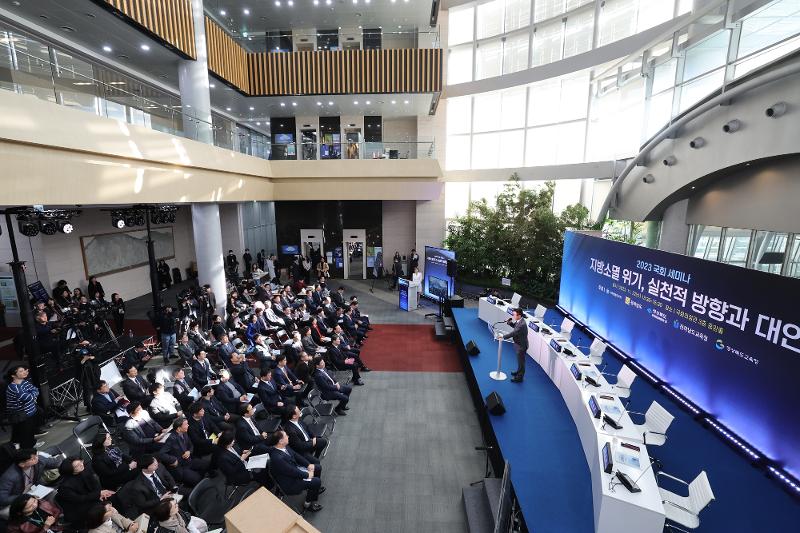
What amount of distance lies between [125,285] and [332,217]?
922 centimetres

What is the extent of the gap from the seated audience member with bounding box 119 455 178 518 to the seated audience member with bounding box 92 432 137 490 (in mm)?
207

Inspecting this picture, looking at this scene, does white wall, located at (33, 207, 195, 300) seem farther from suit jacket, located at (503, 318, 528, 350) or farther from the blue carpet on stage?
suit jacket, located at (503, 318, 528, 350)

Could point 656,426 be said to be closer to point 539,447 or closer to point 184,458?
point 539,447

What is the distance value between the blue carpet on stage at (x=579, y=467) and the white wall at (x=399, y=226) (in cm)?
1189

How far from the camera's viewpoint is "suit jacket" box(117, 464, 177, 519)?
4.07 metres

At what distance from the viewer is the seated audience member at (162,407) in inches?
229

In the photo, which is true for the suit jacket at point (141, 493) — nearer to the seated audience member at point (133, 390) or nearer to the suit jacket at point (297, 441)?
the suit jacket at point (297, 441)

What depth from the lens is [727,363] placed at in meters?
6.06

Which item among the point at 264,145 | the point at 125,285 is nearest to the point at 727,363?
the point at 264,145

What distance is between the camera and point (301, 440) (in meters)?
5.38

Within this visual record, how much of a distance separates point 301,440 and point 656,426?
17.7 ft

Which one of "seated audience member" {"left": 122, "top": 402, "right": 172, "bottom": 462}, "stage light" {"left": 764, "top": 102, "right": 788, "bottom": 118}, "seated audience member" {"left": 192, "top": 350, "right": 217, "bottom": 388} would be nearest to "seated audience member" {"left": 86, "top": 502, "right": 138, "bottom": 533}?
"seated audience member" {"left": 122, "top": 402, "right": 172, "bottom": 462}

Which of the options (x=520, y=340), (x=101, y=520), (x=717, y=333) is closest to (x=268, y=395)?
(x=101, y=520)

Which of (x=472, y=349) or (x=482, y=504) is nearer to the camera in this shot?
(x=482, y=504)
